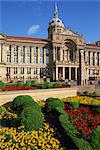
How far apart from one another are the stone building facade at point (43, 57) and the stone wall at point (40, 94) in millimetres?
39014

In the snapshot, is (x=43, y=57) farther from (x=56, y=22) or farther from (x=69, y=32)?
(x=56, y=22)

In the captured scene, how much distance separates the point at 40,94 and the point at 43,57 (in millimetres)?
49721

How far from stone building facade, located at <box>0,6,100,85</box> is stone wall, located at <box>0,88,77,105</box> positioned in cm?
3901

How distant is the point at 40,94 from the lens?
2403 centimetres

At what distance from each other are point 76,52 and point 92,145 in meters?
66.8

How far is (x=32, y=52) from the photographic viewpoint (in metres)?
71.1

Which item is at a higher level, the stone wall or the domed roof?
the domed roof

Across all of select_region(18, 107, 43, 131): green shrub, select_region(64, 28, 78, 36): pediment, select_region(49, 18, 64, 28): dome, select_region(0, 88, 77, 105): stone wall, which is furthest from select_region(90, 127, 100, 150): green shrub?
select_region(49, 18, 64, 28): dome

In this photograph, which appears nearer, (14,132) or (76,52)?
(14,132)

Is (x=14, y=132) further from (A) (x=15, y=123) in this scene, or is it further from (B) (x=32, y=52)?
(B) (x=32, y=52)

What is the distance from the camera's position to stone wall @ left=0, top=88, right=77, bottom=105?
20766 millimetres

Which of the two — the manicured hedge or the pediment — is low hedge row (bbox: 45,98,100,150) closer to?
the manicured hedge

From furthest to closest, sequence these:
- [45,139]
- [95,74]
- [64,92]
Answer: [95,74]
[64,92]
[45,139]

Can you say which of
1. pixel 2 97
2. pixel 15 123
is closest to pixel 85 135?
pixel 15 123
